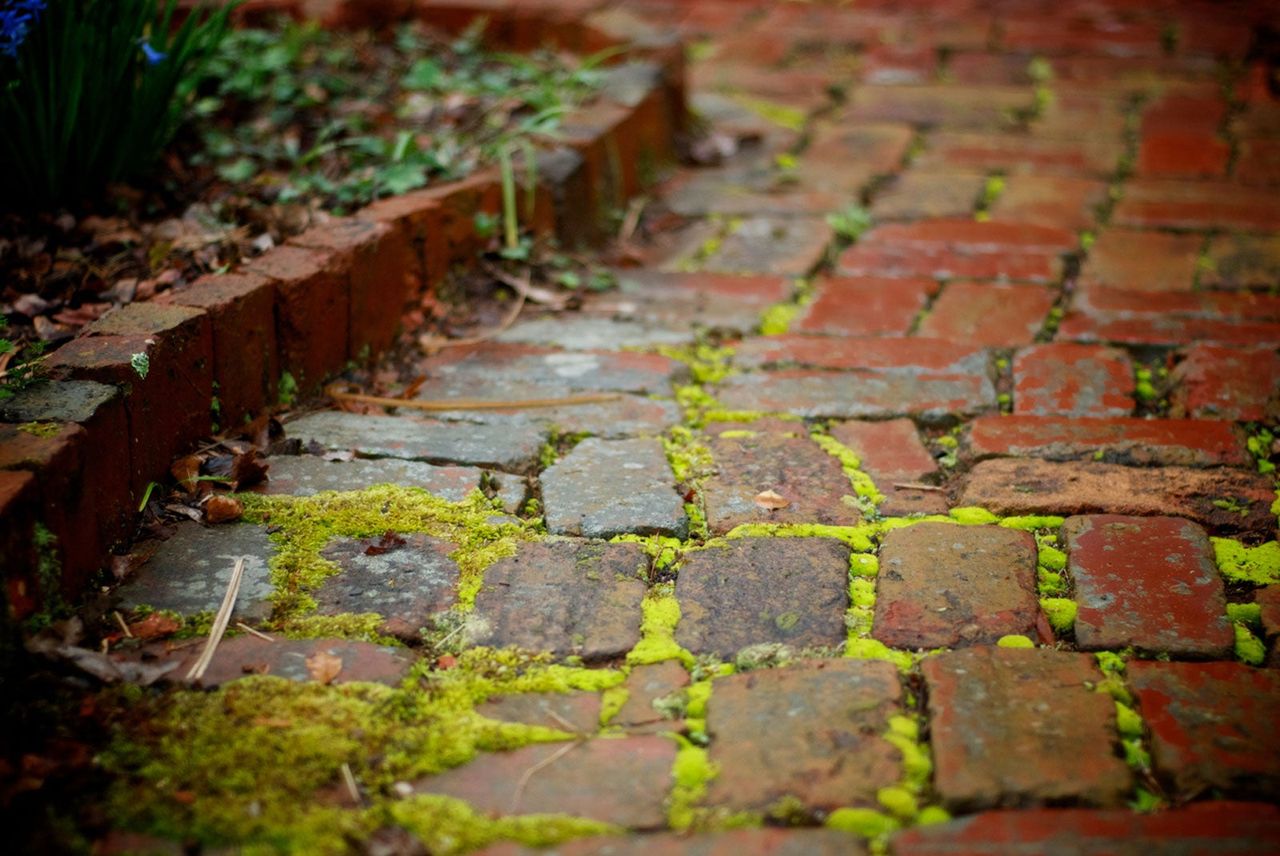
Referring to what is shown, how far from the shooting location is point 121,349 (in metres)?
1.87

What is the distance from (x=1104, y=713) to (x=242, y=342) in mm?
1607

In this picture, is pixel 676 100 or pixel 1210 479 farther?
pixel 676 100

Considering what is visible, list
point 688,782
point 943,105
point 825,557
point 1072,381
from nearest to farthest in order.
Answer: point 688,782
point 825,557
point 1072,381
point 943,105

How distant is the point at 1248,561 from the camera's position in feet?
5.87

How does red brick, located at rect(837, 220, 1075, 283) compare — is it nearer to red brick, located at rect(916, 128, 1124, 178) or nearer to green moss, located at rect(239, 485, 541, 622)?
red brick, located at rect(916, 128, 1124, 178)

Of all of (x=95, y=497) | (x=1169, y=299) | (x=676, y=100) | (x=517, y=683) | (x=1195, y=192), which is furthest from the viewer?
(x=676, y=100)

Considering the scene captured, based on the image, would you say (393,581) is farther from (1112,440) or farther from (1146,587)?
(1112,440)

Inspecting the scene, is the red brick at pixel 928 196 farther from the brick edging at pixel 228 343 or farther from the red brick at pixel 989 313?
the brick edging at pixel 228 343

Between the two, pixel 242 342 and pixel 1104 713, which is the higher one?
pixel 242 342

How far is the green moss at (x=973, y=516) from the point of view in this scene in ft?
6.36

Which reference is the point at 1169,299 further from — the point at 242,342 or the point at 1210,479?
the point at 242,342

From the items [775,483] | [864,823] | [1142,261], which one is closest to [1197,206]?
[1142,261]

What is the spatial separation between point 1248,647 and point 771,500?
2.50 ft

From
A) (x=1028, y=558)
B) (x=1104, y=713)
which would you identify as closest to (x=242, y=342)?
(x=1028, y=558)
